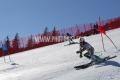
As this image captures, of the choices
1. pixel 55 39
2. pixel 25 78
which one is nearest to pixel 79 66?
pixel 25 78

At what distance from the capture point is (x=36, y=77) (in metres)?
20.9

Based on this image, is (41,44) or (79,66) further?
(41,44)

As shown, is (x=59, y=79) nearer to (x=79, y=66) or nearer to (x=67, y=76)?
(x=67, y=76)

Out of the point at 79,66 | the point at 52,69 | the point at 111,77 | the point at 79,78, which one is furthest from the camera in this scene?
the point at 52,69

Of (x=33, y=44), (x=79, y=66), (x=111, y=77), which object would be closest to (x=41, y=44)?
(x=33, y=44)

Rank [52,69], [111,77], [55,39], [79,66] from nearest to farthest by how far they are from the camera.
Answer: [111,77], [79,66], [52,69], [55,39]

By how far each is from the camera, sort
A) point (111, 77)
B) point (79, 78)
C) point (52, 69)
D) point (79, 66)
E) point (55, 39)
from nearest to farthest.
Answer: point (111, 77) < point (79, 78) < point (79, 66) < point (52, 69) < point (55, 39)

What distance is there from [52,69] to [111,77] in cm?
679

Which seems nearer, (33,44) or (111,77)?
(111,77)

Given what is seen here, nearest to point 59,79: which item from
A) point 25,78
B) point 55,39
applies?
point 25,78

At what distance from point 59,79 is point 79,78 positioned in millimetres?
1316

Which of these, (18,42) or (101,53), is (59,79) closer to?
(101,53)

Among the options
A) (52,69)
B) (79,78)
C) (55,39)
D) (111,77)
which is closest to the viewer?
(111,77)

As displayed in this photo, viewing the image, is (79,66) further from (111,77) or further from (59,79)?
(111,77)
